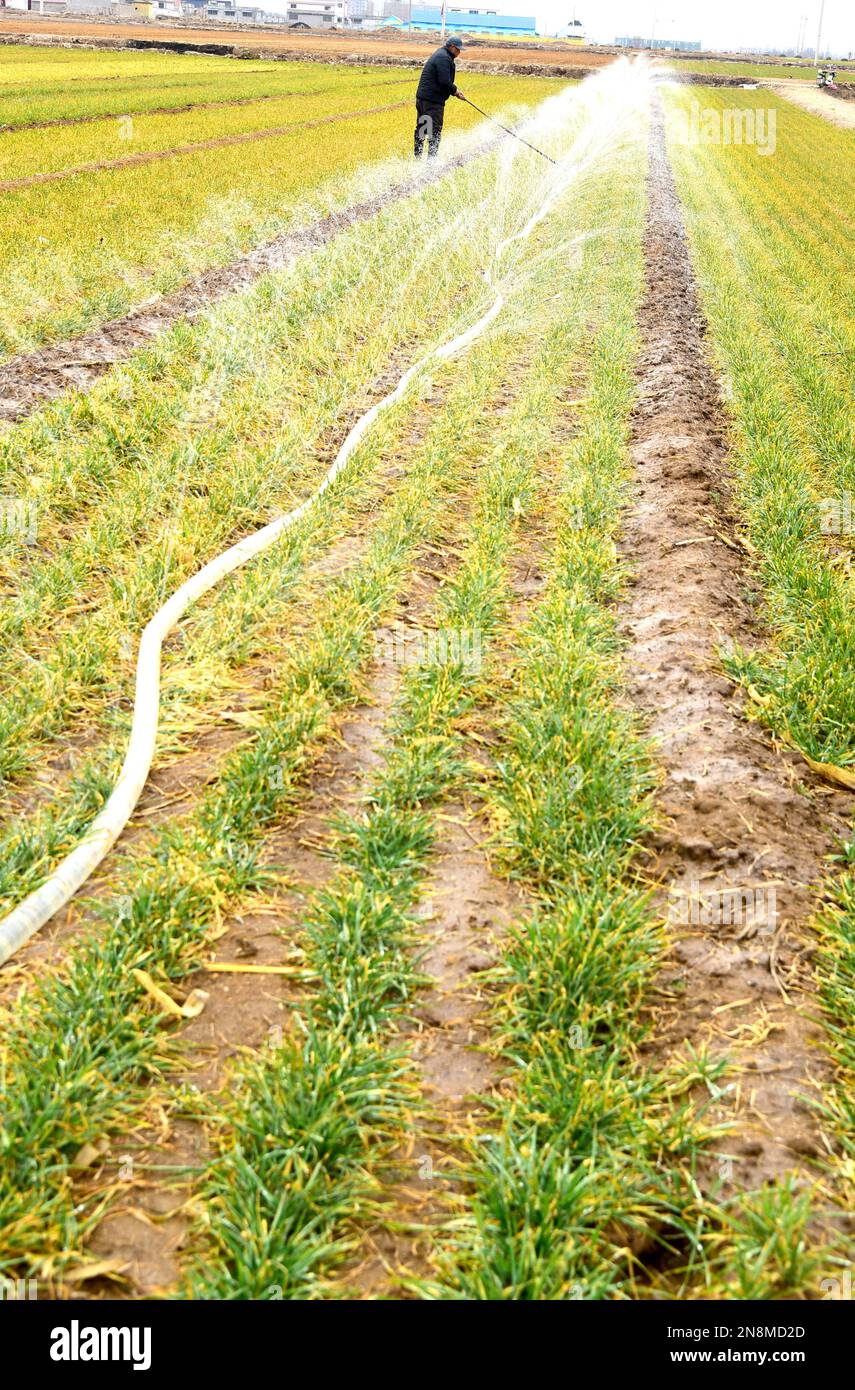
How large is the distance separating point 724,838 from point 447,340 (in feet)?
20.7

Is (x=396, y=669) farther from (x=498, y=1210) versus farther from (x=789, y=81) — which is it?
(x=789, y=81)

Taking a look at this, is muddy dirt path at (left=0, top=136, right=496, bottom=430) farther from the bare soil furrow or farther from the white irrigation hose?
the bare soil furrow

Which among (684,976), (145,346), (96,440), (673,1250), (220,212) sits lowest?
(673,1250)

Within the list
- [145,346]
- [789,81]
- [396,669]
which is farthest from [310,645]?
[789,81]

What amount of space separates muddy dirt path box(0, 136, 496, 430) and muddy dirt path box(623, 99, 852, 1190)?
370 cm

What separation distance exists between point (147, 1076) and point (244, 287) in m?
8.56

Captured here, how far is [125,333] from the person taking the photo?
7801mm

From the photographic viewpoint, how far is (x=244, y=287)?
9531 millimetres

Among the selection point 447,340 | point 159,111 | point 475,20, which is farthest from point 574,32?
point 447,340

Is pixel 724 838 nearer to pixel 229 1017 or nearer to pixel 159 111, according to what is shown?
pixel 229 1017

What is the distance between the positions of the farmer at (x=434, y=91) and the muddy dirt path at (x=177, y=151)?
347 centimetres

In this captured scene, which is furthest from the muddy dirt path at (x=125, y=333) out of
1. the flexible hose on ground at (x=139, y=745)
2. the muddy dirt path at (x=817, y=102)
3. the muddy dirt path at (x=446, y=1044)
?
the muddy dirt path at (x=817, y=102)

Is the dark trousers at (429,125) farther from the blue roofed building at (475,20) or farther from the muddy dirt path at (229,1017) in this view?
the blue roofed building at (475,20)

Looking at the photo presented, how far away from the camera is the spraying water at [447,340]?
288cm
